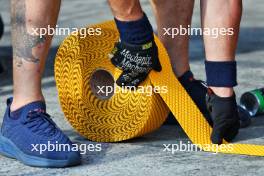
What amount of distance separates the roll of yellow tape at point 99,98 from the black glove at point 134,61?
0.16ft

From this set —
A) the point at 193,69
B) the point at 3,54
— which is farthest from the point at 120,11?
the point at 3,54

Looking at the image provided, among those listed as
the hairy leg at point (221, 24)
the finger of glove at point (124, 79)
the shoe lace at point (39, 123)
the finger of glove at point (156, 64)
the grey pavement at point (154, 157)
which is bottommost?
the grey pavement at point (154, 157)

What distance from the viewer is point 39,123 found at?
11.3ft

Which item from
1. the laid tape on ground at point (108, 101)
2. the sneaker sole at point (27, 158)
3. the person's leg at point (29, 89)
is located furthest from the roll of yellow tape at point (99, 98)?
the sneaker sole at point (27, 158)

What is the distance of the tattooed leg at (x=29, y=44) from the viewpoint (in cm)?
344

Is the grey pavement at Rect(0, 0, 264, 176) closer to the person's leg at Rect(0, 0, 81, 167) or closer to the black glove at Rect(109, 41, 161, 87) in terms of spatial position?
the person's leg at Rect(0, 0, 81, 167)

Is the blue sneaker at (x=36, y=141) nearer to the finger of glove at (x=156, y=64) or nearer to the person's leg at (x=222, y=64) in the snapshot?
the finger of glove at (x=156, y=64)

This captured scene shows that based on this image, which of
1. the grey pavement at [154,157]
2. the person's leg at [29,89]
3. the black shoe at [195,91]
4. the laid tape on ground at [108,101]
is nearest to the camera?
the grey pavement at [154,157]

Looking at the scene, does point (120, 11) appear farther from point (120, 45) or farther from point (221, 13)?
point (221, 13)

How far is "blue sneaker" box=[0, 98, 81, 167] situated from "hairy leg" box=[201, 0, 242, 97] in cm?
68

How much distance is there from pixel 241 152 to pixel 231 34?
48cm

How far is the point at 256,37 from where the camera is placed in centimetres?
615

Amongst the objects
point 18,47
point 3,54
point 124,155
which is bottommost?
point 3,54

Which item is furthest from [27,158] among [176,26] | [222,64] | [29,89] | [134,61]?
[176,26]
